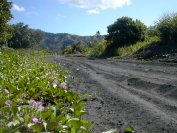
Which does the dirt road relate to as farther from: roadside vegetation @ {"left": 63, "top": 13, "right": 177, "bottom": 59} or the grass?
the grass

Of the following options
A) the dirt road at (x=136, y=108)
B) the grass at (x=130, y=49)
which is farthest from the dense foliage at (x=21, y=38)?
the dirt road at (x=136, y=108)

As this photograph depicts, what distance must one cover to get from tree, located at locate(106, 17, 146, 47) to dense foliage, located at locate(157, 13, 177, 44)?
960cm

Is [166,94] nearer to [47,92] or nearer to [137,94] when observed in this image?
[137,94]

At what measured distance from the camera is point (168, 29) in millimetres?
30688

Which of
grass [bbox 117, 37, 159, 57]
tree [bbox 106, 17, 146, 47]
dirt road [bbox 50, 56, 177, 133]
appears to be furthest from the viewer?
tree [bbox 106, 17, 146, 47]

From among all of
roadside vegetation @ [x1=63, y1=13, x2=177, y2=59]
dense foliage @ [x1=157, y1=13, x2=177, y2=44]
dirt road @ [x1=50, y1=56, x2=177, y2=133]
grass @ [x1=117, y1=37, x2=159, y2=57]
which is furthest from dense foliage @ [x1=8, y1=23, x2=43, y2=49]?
dirt road @ [x1=50, y1=56, x2=177, y2=133]

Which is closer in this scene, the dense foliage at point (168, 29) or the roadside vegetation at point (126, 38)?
the dense foliage at point (168, 29)

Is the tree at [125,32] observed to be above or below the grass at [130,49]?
above

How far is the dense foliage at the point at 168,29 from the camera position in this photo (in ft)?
99.4

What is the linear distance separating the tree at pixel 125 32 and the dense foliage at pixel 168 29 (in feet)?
31.5

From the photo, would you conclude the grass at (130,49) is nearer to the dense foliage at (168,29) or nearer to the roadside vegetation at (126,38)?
the roadside vegetation at (126,38)

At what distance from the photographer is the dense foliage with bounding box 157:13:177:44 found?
30297 millimetres

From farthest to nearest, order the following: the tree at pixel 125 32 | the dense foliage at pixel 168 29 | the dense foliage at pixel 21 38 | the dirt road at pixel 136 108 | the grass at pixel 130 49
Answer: the dense foliage at pixel 21 38 < the tree at pixel 125 32 < the grass at pixel 130 49 < the dense foliage at pixel 168 29 < the dirt road at pixel 136 108

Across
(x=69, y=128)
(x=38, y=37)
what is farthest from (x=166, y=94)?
(x=38, y=37)
